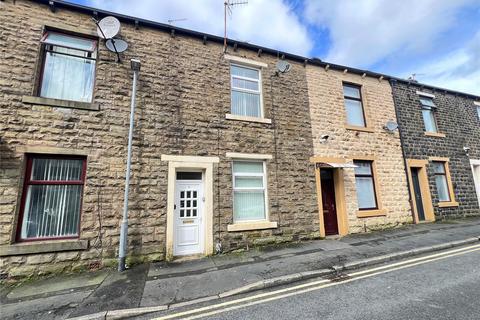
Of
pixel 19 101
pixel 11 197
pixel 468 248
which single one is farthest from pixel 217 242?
pixel 468 248

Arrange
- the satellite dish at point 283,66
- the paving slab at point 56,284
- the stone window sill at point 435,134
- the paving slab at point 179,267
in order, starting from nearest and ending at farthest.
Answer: the paving slab at point 56,284 < the paving slab at point 179,267 < the satellite dish at point 283,66 < the stone window sill at point 435,134

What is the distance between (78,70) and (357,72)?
10.7 meters

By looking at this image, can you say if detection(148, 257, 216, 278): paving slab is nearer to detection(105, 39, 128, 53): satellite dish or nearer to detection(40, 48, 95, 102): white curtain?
detection(40, 48, 95, 102): white curtain

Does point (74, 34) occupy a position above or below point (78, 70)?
above

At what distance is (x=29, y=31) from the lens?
619 centimetres

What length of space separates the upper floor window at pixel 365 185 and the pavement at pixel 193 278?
1.91 meters

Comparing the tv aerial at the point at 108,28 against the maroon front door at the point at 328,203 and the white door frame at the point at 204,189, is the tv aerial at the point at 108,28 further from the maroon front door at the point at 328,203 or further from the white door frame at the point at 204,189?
the maroon front door at the point at 328,203

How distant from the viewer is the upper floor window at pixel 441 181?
36.3 feet

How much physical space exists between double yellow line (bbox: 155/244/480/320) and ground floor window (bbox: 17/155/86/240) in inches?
152

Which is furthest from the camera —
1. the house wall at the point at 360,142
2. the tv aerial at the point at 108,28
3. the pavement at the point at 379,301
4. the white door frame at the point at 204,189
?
the house wall at the point at 360,142

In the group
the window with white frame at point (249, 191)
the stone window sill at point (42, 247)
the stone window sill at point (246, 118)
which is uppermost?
the stone window sill at point (246, 118)

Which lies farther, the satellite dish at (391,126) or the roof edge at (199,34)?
the satellite dish at (391,126)

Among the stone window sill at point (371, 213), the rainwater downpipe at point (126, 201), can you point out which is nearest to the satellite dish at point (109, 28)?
the rainwater downpipe at point (126, 201)

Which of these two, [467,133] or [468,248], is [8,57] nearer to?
[468,248]
